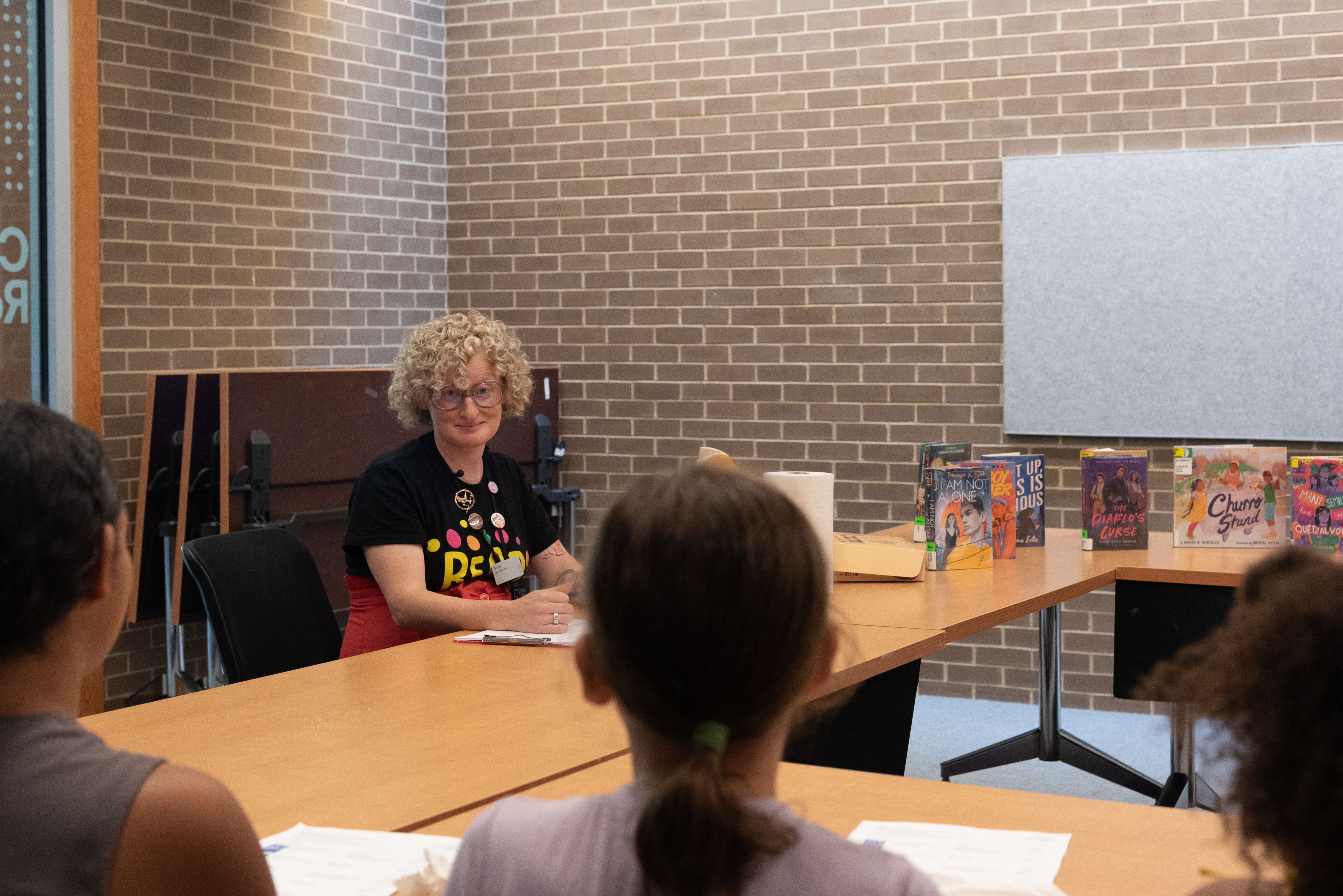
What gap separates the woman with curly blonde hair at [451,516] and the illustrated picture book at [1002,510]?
1210mm

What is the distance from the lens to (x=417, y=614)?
2852 millimetres

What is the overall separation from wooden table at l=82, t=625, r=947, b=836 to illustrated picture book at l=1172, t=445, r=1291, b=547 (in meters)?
1.48

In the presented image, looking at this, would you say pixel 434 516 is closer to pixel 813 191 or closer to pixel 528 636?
pixel 528 636

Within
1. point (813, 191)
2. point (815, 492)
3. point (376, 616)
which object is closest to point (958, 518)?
point (815, 492)

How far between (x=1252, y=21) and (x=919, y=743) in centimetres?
284

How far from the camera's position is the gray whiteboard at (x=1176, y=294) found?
15.7 feet

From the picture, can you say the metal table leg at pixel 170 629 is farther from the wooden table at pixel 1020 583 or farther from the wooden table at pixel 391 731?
the wooden table at pixel 1020 583

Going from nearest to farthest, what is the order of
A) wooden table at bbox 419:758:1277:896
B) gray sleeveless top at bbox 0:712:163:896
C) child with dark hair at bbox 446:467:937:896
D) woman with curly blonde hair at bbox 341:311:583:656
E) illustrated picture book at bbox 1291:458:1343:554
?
1. child with dark hair at bbox 446:467:937:896
2. gray sleeveless top at bbox 0:712:163:896
3. wooden table at bbox 419:758:1277:896
4. woman with curly blonde hair at bbox 341:311:583:656
5. illustrated picture book at bbox 1291:458:1343:554

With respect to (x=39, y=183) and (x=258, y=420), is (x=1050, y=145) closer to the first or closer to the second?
(x=258, y=420)

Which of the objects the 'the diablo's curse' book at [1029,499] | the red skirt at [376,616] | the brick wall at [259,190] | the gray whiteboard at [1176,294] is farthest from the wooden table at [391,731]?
the gray whiteboard at [1176,294]

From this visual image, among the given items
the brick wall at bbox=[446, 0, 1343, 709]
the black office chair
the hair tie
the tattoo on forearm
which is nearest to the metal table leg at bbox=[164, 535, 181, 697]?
the brick wall at bbox=[446, 0, 1343, 709]

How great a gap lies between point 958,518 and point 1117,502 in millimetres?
Answer: 540

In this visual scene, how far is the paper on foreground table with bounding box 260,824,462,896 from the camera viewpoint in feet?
4.57

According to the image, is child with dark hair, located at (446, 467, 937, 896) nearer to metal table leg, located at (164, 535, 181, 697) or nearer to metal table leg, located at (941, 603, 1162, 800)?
metal table leg, located at (941, 603, 1162, 800)
